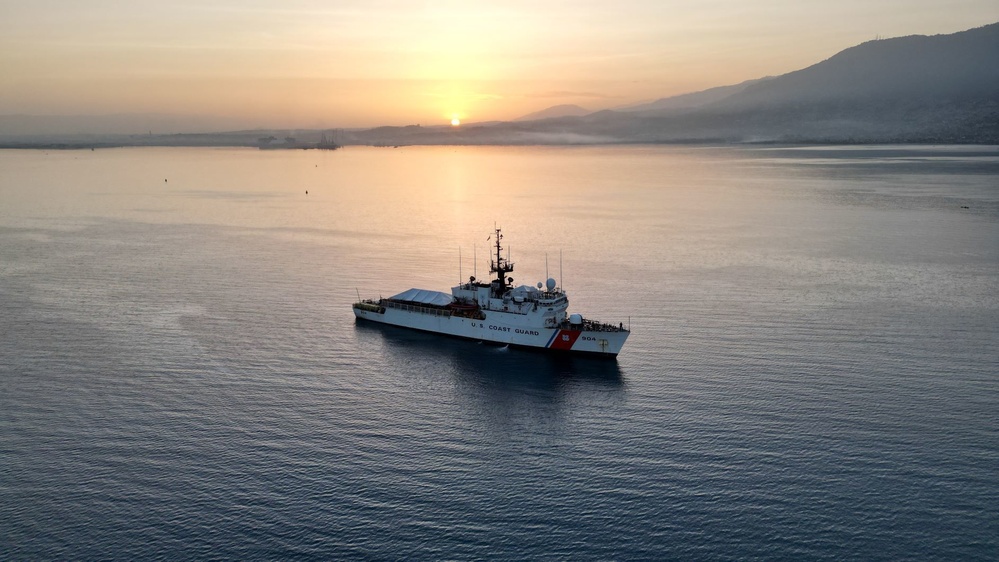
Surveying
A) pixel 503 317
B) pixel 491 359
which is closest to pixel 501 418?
pixel 491 359

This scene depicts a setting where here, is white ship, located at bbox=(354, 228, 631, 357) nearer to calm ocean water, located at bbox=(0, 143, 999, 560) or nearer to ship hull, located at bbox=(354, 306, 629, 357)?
ship hull, located at bbox=(354, 306, 629, 357)

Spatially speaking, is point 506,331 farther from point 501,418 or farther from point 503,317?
point 501,418

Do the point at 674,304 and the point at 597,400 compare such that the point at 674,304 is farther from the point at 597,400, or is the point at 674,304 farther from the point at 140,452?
the point at 140,452

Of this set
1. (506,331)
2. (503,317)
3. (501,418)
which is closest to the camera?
(501,418)

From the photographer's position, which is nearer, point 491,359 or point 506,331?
point 491,359

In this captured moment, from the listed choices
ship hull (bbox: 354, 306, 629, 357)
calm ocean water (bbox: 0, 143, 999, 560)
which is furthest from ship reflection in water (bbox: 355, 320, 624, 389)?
ship hull (bbox: 354, 306, 629, 357)

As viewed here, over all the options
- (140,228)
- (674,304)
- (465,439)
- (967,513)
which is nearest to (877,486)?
(967,513)

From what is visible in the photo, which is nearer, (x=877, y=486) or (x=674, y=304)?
(x=877, y=486)
